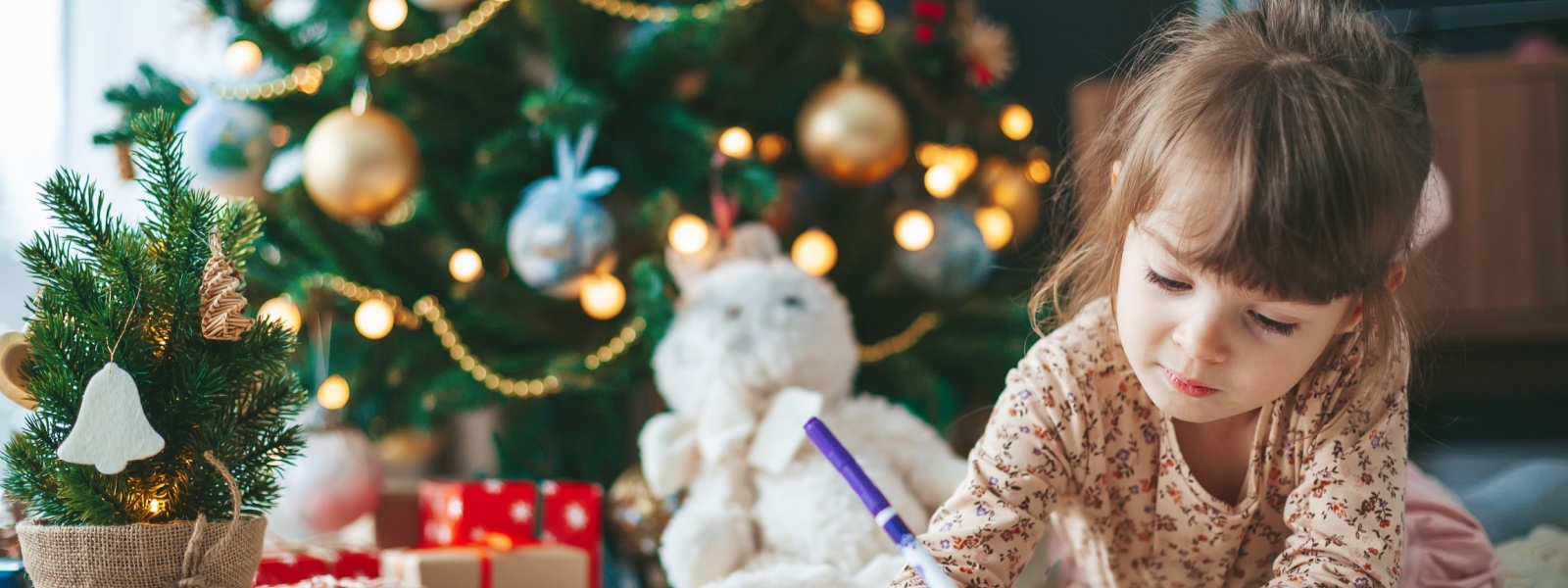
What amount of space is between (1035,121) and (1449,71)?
0.70 m

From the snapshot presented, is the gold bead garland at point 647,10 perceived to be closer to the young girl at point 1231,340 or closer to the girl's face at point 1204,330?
the young girl at point 1231,340

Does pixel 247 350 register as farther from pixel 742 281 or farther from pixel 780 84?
pixel 780 84

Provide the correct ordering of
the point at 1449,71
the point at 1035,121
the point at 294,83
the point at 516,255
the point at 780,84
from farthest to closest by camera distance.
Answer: the point at 1035,121 < the point at 1449,71 < the point at 780,84 < the point at 294,83 < the point at 516,255

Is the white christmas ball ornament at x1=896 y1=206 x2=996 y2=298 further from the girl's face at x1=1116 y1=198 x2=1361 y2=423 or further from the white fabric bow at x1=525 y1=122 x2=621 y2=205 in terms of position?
the girl's face at x1=1116 y1=198 x2=1361 y2=423

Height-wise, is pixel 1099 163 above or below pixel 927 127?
below

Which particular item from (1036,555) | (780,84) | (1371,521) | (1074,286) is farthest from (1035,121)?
(1371,521)

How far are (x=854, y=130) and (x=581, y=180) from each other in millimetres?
318

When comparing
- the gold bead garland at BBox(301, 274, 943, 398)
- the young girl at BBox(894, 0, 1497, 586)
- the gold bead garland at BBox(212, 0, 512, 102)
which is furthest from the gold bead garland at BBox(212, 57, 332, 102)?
the young girl at BBox(894, 0, 1497, 586)

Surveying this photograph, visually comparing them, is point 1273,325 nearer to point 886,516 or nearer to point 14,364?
point 886,516

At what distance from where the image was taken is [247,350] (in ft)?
2.34

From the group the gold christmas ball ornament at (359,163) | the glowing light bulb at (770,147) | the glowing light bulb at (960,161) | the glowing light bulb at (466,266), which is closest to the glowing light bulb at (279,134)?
the gold christmas ball ornament at (359,163)

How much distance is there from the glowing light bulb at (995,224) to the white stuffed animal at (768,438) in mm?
397

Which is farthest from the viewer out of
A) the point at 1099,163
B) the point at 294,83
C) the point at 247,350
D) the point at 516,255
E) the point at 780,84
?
the point at 780,84

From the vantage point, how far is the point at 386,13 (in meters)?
1.40
